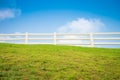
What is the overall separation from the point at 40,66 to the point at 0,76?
174 centimetres

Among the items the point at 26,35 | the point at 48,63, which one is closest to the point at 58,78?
the point at 48,63

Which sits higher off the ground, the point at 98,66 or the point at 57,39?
the point at 57,39

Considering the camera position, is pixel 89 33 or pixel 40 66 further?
pixel 89 33

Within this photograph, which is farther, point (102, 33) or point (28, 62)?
point (102, 33)

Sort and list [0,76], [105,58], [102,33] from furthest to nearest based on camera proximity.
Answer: [102,33] < [105,58] < [0,76]

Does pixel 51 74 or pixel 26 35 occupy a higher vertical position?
pixel 26 35

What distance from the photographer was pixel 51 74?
284 inches

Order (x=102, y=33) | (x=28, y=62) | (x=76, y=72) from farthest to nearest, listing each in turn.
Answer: (x=102, y=33), (x=28, y=62), (x=76, y=72)

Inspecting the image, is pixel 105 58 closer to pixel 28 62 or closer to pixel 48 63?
pixel 48 63

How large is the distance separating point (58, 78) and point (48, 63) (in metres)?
1.73

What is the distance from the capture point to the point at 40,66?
8.03m

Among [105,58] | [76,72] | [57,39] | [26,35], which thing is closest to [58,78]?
[76,72]

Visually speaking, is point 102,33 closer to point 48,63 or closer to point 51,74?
point 48,63

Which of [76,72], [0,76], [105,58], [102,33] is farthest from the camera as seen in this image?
[102,33]
